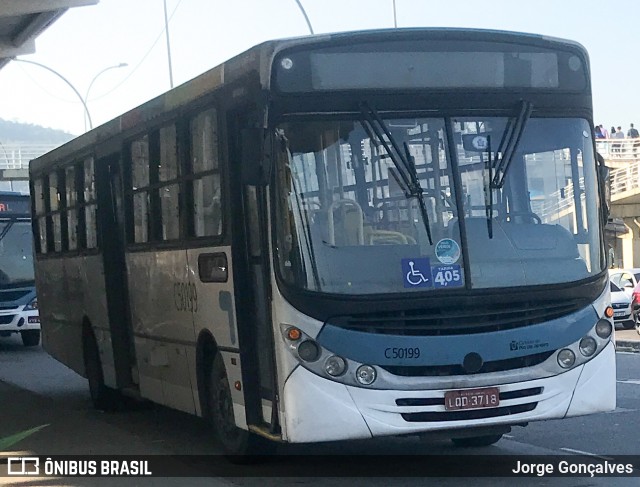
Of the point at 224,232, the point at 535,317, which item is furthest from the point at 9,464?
the point at 535,317

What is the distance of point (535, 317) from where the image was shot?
889cm

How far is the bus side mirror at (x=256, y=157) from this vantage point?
28.7ft

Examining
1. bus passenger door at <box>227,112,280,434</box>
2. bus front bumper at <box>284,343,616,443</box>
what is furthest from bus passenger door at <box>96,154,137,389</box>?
bus front bumper at <box>284,343,616,443</box>

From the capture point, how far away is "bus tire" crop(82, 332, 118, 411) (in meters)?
14.7

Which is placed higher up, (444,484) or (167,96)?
(167,96)

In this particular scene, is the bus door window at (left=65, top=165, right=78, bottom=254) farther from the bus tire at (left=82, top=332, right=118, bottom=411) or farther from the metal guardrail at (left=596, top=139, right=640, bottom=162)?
the metal guardrail at (left=596, top=139, right=640, bottom=162)

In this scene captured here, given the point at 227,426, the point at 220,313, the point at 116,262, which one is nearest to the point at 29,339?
the point at 116,262

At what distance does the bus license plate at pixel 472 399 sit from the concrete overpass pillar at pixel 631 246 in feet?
131

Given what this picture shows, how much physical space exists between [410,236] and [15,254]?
19.3 metres

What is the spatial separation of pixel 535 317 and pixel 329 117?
6.43 feet

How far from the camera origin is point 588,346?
908 centimetres

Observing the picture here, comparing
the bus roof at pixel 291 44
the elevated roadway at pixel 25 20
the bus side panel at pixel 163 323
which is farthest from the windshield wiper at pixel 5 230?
the bus roof at pixel 291 44

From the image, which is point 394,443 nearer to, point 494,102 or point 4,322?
point 494,102

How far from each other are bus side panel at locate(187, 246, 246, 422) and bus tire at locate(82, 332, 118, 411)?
168 inches
